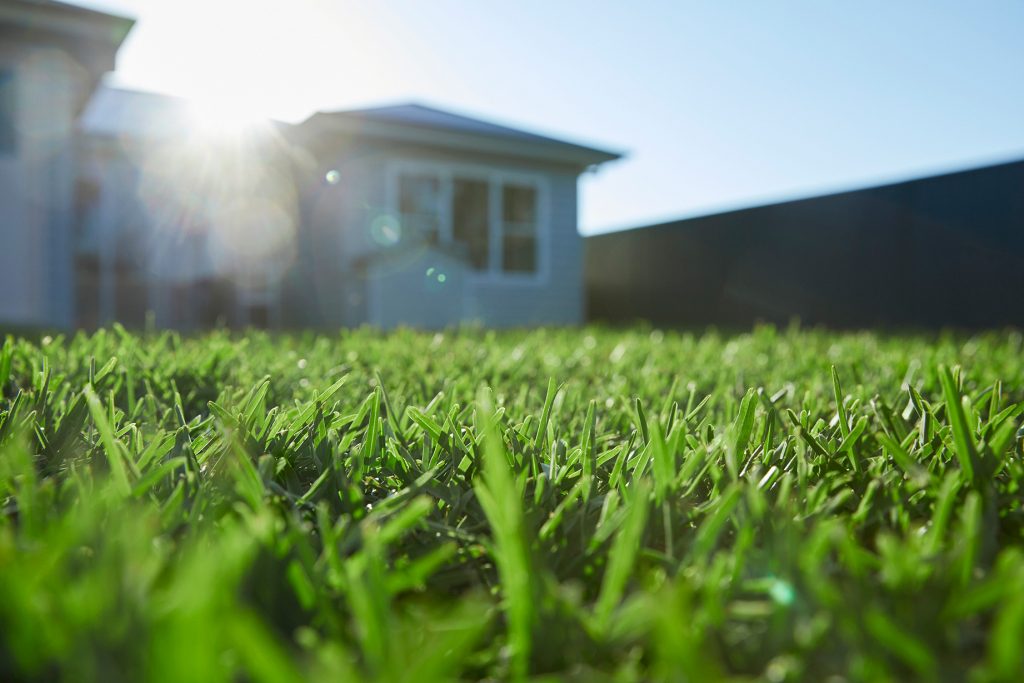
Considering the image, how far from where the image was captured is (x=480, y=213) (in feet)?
41.8

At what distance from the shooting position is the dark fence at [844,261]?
31.6ft

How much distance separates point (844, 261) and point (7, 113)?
37.0 ft

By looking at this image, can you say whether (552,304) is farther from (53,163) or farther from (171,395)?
(171,395)

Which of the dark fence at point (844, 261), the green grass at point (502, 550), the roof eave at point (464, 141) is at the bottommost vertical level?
the green grass at point (502, 550)

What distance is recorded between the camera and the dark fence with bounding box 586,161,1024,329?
962 cm

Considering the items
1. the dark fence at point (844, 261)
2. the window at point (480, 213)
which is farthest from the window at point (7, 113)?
the dark fence at point (844, 261)

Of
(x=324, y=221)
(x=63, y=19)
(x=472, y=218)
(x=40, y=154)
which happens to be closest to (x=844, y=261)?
(x=472, y=218)

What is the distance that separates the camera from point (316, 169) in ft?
37.0

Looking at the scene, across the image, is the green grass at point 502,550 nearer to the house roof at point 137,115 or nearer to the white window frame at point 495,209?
the white window frame at point 495,209

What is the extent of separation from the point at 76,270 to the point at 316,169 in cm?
452

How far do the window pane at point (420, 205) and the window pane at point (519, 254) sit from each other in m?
1.39

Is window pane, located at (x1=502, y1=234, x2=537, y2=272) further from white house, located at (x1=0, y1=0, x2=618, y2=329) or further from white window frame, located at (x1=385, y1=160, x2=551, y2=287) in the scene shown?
white window frame, located at (x1=385, y1=160, x2=551, y2=287)

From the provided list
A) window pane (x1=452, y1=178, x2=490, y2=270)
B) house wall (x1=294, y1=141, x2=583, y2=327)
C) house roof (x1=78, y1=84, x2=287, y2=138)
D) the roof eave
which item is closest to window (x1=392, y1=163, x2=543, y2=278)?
window pane (x1=452, y1=178, x2=490, y2=270)

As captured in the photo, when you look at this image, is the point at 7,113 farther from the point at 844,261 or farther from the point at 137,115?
the point at 844,261
